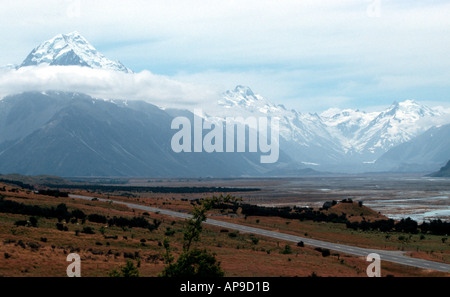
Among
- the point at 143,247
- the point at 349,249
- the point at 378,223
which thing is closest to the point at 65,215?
the point at 143,247

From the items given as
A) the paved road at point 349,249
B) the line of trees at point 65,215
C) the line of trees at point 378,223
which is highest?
the line of trees at point 65,215

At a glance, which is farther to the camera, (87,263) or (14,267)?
(87,263)

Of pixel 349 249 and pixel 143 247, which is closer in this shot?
pixel 143 247

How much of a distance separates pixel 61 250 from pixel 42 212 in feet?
75.8

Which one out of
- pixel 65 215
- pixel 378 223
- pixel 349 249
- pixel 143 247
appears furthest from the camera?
pixel 378 223

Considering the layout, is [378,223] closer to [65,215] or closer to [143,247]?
[143,247]

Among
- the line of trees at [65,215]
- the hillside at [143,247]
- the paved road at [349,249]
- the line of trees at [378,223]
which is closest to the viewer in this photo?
the hillside at [143,247]

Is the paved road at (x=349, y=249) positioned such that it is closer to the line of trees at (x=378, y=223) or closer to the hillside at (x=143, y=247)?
the hillside at (x=143, y=247)

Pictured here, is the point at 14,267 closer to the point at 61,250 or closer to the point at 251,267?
the point at 61,250

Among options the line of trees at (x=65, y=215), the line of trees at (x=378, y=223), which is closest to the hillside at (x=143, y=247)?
the line of trees at (x=65, y=215)
